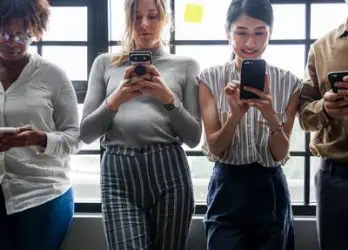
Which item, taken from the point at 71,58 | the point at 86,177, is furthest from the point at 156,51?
the point at 86,177

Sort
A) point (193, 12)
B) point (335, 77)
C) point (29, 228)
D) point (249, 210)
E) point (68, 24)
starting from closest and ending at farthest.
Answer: point (335, 77), point (249, 210), point (29, 228), point (193, 12), point (68, 24)

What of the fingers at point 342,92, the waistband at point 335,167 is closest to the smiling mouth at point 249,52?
the fingers at point 342,92

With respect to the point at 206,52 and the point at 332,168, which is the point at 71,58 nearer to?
the point at 206,52

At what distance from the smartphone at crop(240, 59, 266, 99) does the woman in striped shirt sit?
0.06 feet

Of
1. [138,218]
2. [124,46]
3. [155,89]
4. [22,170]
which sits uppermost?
[124,46]

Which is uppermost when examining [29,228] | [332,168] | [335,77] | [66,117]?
[335,77]

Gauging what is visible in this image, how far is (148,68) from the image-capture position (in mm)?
1297

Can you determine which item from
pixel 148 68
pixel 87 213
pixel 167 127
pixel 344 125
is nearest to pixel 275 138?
pixel 344 125

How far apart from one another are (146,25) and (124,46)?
11 centimetres

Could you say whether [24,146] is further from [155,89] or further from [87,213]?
[87,213]

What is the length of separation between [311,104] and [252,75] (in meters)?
0.23

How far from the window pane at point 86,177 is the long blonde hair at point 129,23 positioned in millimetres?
701

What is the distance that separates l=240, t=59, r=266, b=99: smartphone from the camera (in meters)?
1.26

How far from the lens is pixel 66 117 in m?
1.53
